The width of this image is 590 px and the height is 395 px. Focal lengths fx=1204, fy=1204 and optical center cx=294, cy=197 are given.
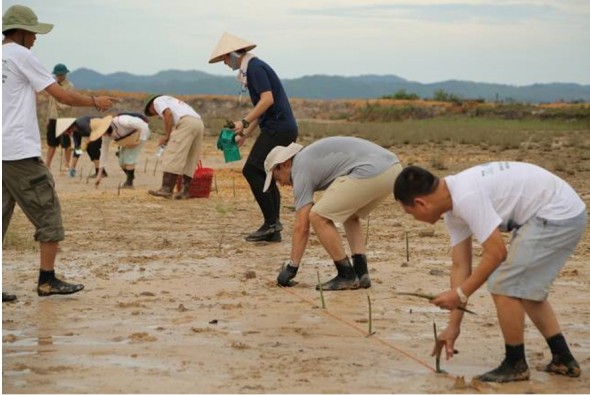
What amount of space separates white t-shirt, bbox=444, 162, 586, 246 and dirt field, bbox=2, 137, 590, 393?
0.88 m

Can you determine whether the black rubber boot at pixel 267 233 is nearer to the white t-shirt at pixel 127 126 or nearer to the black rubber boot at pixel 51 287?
the black rubber boot at pixel 51 287

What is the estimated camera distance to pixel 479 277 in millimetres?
6059

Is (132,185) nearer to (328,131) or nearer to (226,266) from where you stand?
(226,266)

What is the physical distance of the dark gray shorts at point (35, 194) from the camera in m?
8.05

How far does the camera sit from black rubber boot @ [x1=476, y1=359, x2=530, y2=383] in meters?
6.27

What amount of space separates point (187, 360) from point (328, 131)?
26.9m

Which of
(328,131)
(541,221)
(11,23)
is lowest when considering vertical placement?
Result: (328,131)

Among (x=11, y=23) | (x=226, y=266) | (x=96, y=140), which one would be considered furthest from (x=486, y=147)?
(x=11, y=23)

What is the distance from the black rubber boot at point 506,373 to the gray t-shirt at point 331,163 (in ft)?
9.05

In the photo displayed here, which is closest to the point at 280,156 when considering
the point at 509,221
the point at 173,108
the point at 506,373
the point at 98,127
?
the point at 509,221

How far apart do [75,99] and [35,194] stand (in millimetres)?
713

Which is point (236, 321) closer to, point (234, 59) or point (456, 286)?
point (456, 286)

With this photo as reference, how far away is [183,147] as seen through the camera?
15.0m

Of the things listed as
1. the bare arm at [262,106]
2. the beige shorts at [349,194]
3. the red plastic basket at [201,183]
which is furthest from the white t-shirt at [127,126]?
the beige shorts at [349,194]
